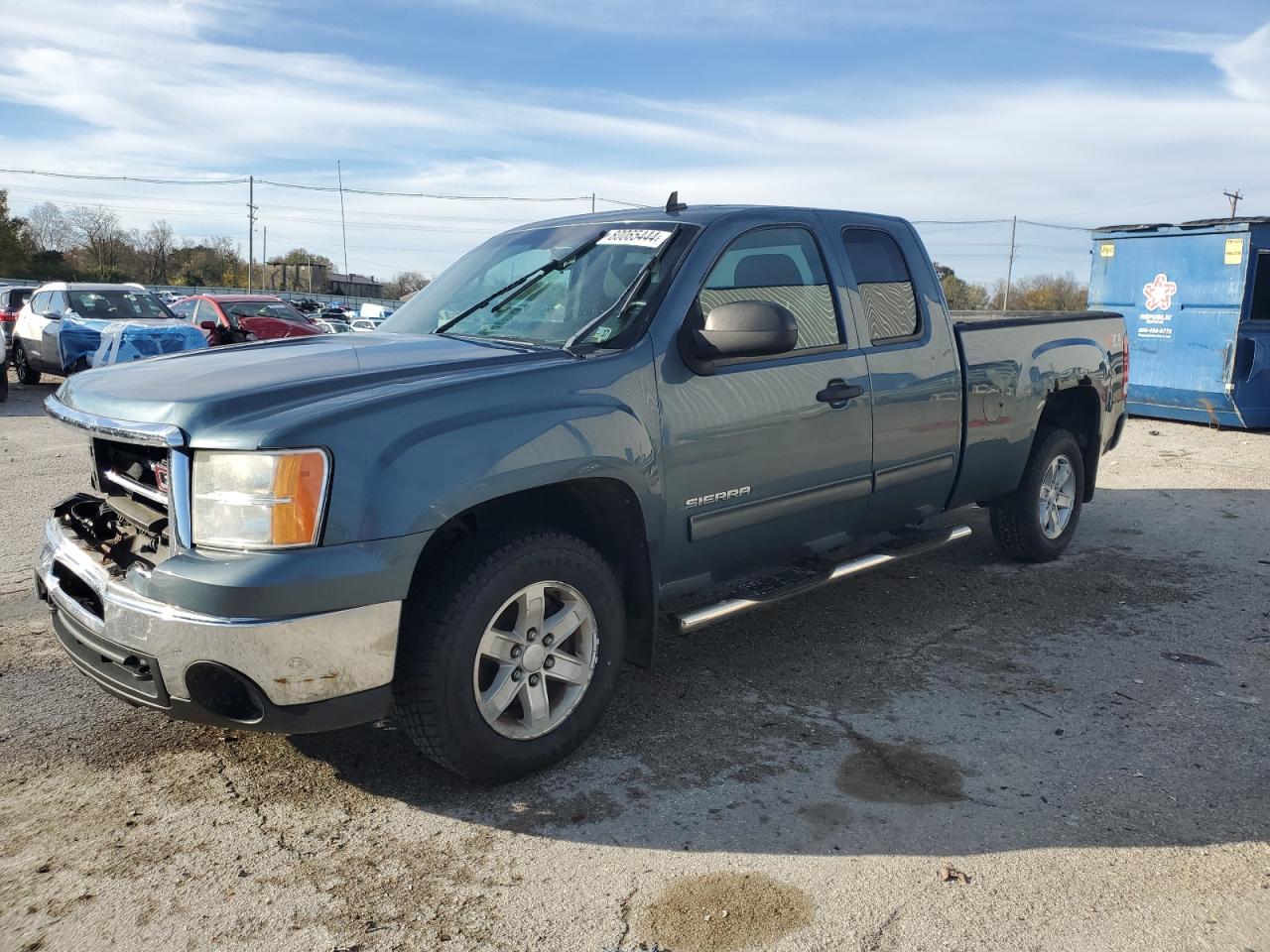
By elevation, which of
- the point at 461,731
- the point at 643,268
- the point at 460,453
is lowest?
the point at 461,731

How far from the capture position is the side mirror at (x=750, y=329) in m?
3.61

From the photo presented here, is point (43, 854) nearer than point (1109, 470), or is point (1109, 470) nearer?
point (43, 854)

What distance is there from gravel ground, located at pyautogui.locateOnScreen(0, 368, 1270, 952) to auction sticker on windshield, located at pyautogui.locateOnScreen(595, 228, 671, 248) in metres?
1.80

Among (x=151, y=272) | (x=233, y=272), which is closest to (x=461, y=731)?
(x=151, y=272)

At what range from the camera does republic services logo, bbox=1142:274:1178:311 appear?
42.1 ft

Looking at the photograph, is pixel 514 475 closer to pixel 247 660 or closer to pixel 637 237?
pixel 247 660

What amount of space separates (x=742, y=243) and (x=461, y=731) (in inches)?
A: 88.0

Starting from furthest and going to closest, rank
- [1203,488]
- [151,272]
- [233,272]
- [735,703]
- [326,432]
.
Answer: [233,272] → [151,272] → [1203,488] → [735,703] → [326,432]

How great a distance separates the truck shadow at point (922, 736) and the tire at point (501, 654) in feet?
0.64

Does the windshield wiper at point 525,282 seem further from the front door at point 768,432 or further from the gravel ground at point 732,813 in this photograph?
the gravel ground at point 732,813

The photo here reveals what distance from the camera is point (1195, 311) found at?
1248 cm

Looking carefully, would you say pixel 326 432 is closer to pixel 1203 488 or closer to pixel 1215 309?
pixel 1203 488

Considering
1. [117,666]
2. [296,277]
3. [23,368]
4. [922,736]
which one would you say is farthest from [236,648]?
[296,277]

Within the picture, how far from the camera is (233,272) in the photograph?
94750 mm
